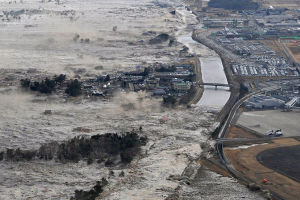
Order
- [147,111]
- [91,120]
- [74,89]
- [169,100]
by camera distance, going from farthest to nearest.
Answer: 1. [74,89]
2. [169,100]
3. [147,111]
4. [91,120]

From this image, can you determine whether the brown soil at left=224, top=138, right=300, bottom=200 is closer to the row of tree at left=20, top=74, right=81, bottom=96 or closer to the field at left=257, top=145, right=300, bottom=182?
the field at left=257, top=145, right=300, bottom=182

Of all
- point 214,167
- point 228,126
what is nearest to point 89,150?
point 214,167

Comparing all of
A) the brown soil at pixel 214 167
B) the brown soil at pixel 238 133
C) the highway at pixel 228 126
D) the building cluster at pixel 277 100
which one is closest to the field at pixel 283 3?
the building cluster at pixel 277 100

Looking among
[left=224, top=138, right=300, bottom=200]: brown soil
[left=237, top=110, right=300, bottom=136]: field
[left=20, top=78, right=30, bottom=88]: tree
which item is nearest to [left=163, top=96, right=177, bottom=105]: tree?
[left=237, top=110, right=300, bottom=136]: field

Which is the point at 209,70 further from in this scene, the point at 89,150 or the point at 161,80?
the point at 89,150

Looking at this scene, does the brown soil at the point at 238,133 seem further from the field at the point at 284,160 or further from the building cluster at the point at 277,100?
→ the building cluster at the point at 277,100

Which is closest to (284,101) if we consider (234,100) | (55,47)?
(234,100)

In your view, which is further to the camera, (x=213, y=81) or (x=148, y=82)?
(x=213, y=81)
